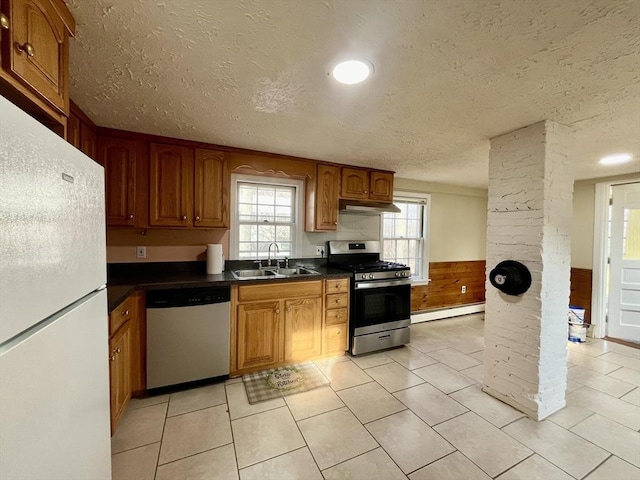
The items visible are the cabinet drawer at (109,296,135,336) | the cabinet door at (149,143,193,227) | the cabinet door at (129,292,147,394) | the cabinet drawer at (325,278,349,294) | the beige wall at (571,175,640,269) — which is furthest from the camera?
the beige wall at (571,175,640,269)

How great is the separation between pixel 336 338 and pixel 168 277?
1808 mm

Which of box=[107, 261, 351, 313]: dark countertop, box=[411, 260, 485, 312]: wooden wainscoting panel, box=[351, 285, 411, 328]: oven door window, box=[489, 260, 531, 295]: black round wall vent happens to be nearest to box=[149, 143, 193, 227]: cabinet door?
box=[107, 261, 351, 313]: dark countertop

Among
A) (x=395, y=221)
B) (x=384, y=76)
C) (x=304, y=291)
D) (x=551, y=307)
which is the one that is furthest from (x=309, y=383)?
(x=395, y=221)

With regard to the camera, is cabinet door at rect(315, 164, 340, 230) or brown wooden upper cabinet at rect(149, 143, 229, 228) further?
cabinet door at rect(315, 164, 340, 230)

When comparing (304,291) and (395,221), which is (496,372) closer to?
(304,291)

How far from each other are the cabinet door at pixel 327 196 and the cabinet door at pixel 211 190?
105 centimetres

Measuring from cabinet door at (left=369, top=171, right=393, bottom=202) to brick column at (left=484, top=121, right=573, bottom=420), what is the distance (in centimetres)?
149

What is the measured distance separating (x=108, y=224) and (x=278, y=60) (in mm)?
2039

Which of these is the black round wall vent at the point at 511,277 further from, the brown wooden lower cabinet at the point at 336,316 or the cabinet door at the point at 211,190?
the cabinet door at the point at 211,190

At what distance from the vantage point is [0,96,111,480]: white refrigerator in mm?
508

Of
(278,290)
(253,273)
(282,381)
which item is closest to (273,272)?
(253,273)

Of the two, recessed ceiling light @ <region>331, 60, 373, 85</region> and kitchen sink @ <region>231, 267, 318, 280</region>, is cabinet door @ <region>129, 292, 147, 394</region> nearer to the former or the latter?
kitchen sink @ <region>231, 267, 318, 280</region>

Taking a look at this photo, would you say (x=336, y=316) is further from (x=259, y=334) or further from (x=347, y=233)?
(x=347, y=233)

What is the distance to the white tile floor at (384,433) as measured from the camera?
1.58 meters
